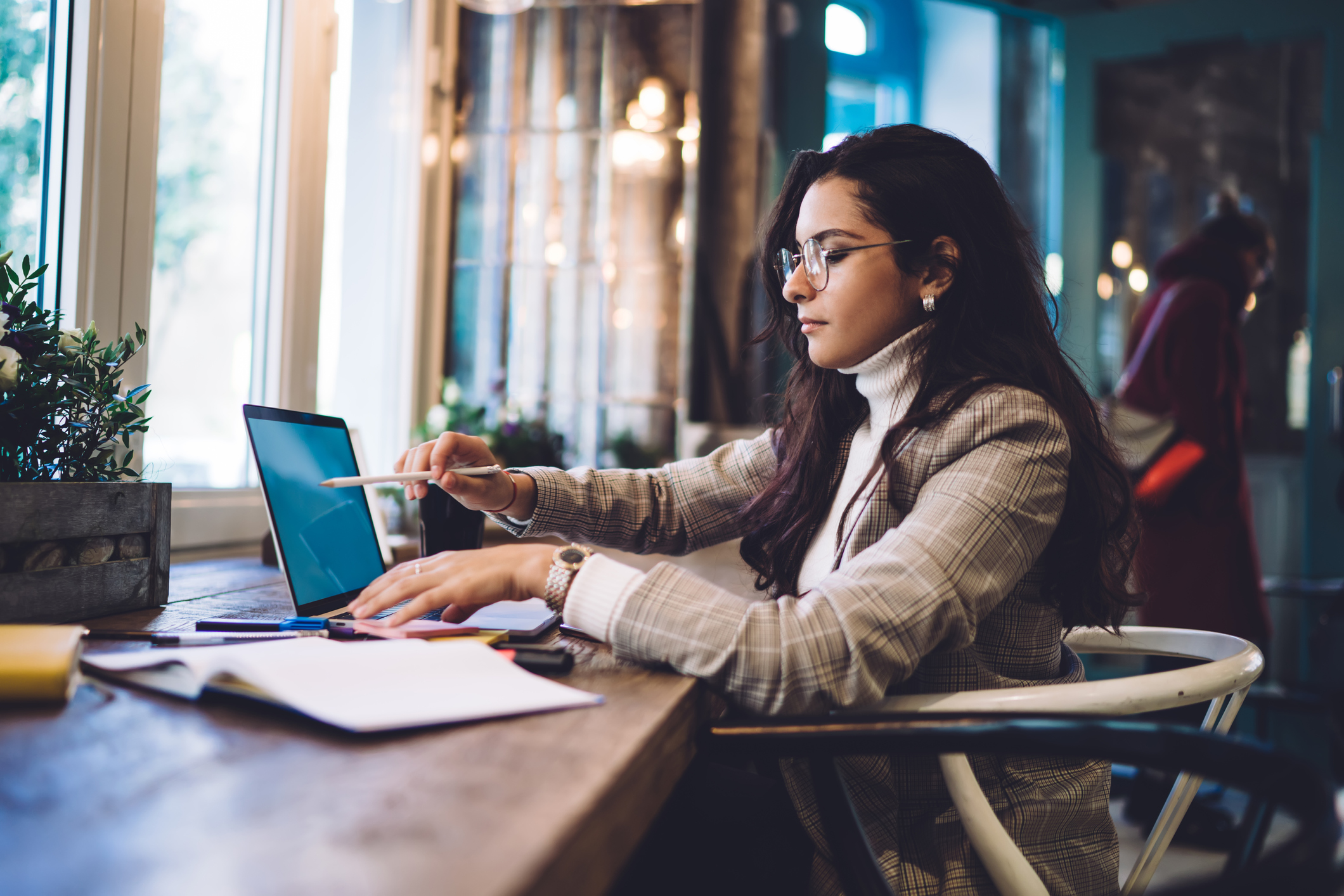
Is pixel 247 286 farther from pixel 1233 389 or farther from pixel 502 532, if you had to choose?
pixel 1233 389

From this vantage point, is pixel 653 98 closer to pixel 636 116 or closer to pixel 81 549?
pixel 636 116

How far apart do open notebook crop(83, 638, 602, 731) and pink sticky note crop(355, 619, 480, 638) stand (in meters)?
0.12

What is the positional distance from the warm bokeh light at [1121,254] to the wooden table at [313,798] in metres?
3.44

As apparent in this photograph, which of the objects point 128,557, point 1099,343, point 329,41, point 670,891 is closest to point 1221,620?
point 1099,343

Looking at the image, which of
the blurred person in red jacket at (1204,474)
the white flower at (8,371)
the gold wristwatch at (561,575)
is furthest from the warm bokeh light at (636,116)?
the gold wristwatch at (561,575)

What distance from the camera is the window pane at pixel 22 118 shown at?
1372 mm

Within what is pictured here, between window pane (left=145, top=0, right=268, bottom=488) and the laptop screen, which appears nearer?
the laptop screen

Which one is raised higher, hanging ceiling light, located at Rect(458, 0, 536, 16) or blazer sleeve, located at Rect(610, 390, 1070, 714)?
hanging ceiling light, located at Rect(458, 0, 536, 16)

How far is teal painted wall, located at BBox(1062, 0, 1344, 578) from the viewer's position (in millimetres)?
3109

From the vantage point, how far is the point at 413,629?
93cm

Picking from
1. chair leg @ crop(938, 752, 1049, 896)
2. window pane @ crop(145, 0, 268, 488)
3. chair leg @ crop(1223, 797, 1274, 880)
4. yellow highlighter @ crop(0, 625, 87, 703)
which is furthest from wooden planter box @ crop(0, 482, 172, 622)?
chair leg @ crop(1223, 797, 1274, 880)

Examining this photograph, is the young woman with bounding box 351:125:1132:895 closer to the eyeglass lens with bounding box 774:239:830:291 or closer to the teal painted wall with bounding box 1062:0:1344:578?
the eyeglass lens with bounding box 774:239:830:291

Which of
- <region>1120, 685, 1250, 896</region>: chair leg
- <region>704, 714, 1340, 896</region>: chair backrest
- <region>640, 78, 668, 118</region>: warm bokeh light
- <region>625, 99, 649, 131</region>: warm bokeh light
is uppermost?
<region>640, 78, 668, 118</region>: warm bokeh light

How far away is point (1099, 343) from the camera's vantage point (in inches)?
139
